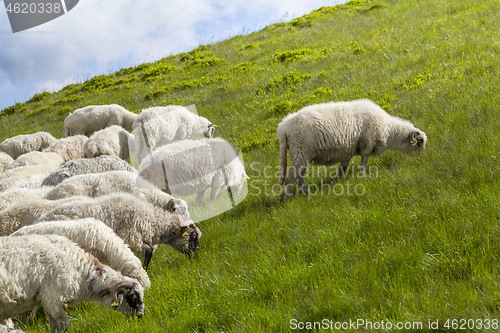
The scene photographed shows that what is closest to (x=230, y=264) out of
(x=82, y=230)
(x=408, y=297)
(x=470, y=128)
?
(x=82, y=230)

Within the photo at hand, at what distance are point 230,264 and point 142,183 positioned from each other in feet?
9.32

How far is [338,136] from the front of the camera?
7.26 meters

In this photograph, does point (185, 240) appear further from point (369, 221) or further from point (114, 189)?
point (369, 221)

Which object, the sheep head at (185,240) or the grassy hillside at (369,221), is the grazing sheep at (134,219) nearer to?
the sheep head at (185,240)

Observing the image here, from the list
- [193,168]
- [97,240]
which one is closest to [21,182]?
[193,168]

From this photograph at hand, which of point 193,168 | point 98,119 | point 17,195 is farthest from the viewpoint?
point 98,119

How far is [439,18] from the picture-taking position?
15531 mm

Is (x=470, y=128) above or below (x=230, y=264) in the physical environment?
above

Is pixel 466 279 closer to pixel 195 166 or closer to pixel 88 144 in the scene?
pixel 195 166

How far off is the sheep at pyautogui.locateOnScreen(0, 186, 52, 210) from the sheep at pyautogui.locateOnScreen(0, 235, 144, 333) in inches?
110

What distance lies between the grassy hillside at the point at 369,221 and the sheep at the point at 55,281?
0.95ft

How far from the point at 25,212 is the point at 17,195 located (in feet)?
4.25

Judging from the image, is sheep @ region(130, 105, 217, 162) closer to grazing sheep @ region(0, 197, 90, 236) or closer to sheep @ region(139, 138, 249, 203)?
sheep @ region(139, 138, 249, 203)

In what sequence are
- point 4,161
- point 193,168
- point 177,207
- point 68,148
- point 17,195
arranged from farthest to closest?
point 4,161, point 68,148, point 193,168, point 17,195, point 177,207
